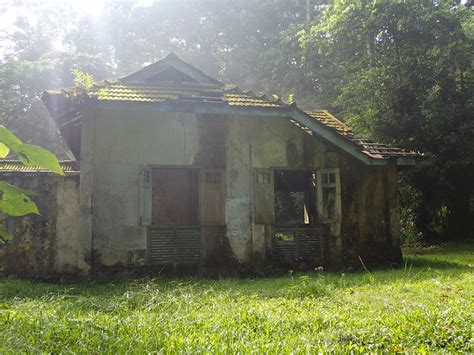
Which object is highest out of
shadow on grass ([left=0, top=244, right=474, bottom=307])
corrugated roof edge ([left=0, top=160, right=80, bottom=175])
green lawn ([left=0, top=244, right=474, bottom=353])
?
corrugated roof edge ([left=0, top=160, right=80, bottom=175])

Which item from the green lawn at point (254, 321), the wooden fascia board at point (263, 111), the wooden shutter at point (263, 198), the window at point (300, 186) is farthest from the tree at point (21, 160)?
the window at point (300, 186)


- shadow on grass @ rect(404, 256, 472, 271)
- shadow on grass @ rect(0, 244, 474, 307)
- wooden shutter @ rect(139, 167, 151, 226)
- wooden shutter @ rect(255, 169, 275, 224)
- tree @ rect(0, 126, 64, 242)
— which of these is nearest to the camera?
tree @ rect(0, 126, 64, 242)

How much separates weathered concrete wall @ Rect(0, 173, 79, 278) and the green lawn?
1.86 meters

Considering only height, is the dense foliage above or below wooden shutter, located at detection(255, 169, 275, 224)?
above

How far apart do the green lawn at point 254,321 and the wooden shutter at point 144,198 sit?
2604 mm

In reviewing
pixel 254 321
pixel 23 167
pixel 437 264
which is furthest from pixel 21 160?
pixel 437 264

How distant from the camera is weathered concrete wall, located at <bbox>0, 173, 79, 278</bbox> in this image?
27.8ft

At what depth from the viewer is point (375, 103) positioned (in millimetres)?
15773

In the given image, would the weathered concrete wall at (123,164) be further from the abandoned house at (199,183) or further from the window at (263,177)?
the window at (263,177)

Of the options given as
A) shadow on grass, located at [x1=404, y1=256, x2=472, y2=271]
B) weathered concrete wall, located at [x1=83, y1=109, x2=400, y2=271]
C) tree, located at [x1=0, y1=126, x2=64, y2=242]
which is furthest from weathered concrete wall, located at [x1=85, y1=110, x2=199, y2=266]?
tree, located at [x1=0, y1=126, x2=64, y2=242]

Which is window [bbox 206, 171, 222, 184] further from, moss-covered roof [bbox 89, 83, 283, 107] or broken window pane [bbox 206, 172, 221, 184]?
moss-covered roof [bbox 89, 83, 283, 107]

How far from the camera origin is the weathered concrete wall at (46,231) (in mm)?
8469

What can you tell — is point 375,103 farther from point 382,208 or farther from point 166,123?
point 166,123

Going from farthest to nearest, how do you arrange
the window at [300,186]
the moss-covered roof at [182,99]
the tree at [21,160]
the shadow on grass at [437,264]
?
the window at [300,186]
the shadow on grass at [437,264]
the moss-covered roof at [182,99]
the tree at [21,160]
